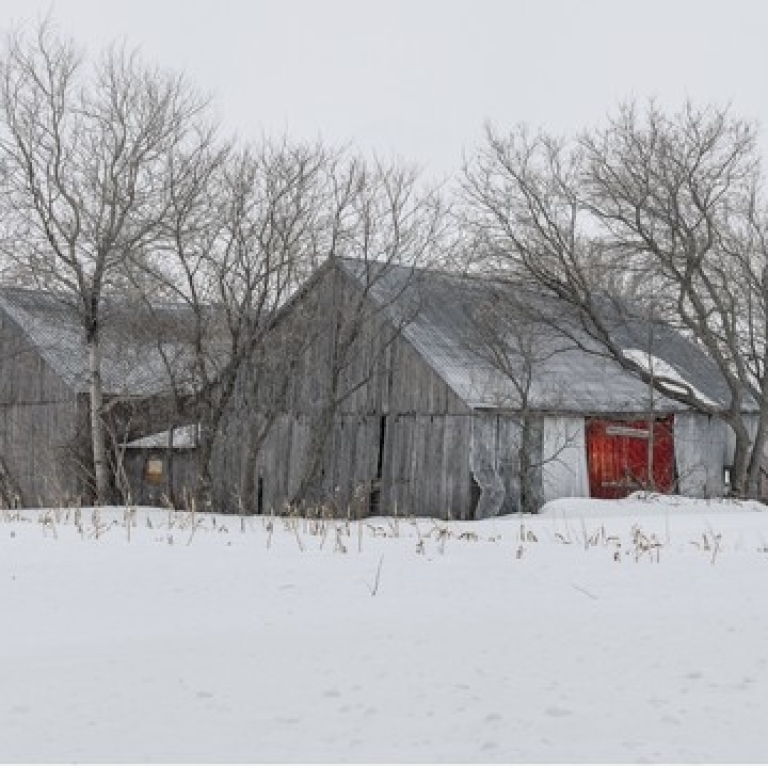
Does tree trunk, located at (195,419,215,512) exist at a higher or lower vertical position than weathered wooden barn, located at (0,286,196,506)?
lower

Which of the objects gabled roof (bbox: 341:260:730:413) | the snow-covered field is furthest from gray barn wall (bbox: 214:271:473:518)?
the snow-covered field

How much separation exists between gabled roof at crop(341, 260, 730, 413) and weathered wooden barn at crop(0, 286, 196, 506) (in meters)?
5.28

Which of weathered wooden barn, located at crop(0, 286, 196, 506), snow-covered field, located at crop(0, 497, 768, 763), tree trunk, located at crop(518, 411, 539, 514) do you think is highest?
weathered wooden barn, located at crop(0, 286, 196, 506)

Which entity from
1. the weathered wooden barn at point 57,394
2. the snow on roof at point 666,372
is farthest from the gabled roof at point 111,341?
the snow on roof at point 666,372

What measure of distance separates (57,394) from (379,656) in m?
24.0

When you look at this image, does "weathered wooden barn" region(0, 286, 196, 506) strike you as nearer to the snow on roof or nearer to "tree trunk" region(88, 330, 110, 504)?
"tree trunk" region(88, 330, 110, 504)

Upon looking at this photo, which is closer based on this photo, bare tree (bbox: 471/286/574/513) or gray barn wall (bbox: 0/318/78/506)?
bare tree (bbox: 471/286/574/513)

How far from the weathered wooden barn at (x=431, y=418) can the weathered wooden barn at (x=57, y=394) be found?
2.93 meters

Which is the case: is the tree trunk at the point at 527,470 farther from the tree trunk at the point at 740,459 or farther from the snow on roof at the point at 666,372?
the tree trunk at the point at 740,459

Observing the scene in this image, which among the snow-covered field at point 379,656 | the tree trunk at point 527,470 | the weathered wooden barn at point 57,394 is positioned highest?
the weathered wooden barn at point 57,394

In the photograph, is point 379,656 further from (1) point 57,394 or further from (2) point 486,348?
(1) point 57,394

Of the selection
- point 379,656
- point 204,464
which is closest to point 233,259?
point 204,464

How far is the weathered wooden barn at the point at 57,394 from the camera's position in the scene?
2745 cm

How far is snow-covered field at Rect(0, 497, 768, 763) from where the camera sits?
199 inches
